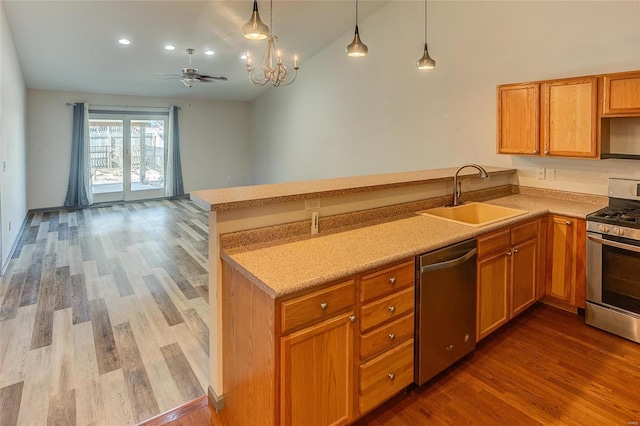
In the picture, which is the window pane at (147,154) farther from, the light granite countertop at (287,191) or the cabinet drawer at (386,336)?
the cabinet drawer at (386,336)

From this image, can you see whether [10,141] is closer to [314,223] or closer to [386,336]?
[314,223]

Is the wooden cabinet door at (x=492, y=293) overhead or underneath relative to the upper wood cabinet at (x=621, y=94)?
underneath

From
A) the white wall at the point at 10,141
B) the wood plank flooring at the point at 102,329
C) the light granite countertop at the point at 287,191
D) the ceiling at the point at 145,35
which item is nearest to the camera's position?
the light granite countertop at the point at 287,191

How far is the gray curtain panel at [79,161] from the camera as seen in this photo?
796cm

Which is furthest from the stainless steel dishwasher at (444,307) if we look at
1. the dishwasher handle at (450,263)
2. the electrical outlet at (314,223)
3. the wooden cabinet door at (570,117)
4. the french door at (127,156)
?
the french door at (127,156)

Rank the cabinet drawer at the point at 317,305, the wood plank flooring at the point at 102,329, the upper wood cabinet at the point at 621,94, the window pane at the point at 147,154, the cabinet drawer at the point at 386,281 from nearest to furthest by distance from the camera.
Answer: the cabinet drawer at the point at 317,305
the cabinet drawer at the point at 386,281
the wood plank flooring at the point at 102,329
the upper wood cabinet at the point at 621,94
the window pane at the point at 147,154

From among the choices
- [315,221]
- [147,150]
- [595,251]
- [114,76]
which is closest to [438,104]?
[595,251]

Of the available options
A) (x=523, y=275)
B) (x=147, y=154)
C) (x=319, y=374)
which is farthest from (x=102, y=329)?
(x=147, y=154)

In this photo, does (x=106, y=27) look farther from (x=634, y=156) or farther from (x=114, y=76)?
(x=634, y=156)

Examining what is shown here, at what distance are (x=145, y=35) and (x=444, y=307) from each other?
217 inches

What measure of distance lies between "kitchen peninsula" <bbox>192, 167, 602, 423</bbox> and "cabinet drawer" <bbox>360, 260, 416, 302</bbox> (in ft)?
0.16

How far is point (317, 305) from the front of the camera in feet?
5.30

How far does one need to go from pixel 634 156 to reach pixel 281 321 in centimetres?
312

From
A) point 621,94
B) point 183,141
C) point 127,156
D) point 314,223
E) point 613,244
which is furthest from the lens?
point 183,141
